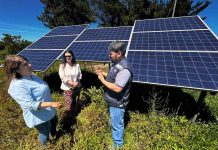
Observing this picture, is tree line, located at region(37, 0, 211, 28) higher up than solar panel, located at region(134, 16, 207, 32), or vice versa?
solar panel, located at region(134, 16, 207, 32)

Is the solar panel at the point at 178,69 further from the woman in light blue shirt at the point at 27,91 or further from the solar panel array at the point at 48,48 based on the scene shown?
the solar panel array at the point at 48,48

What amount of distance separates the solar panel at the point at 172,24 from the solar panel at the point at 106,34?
0.57 meters

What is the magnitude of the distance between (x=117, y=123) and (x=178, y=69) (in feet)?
7.68

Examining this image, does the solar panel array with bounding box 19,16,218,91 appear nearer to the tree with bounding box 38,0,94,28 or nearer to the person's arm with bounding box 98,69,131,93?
the person's arm with bounding box 98,69,131,93

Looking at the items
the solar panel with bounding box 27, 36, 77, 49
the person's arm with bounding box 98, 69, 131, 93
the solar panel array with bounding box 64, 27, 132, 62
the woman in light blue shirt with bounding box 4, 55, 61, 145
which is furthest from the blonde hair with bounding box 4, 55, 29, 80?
the solar panel with bounding box 27, 36, 77, 49

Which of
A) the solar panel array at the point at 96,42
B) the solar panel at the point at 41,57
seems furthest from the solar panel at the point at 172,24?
the solar panel at the point at 41,57

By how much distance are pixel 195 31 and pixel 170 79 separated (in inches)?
132

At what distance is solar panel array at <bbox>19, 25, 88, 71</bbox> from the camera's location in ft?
22.6

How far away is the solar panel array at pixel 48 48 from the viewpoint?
22.6 feet

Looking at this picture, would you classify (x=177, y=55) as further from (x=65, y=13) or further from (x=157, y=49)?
(x=65, y=13)

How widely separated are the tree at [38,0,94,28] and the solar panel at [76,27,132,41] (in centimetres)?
1888

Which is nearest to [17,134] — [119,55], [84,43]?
[119,55]

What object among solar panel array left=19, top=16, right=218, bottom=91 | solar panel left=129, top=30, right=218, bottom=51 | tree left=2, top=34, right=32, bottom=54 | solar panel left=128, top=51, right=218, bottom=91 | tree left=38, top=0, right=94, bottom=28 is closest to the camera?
solar panel left=128, top=51, right=218, bottom=91

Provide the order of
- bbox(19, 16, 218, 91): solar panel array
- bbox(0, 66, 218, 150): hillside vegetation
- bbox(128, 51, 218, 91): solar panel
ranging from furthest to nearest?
bbox(19, 16, 218, 91): solar panel array → bbox(128, 51, 218, 91): solar panel → bbox(0, 66, 218, 150): hillside vegetation
